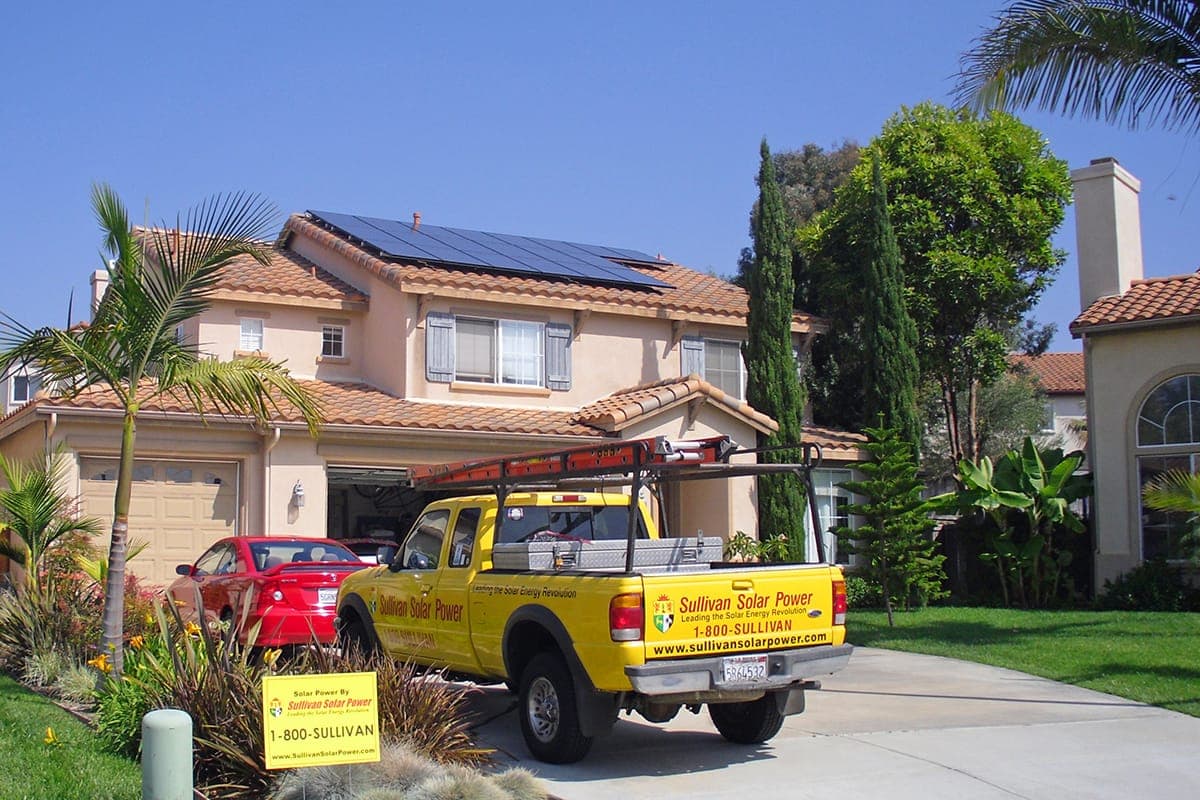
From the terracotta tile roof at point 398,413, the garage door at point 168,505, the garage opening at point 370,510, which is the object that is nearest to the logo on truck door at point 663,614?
the terracotta tile roof at point 398,413

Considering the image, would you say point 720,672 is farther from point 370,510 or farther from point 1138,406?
point 370,510

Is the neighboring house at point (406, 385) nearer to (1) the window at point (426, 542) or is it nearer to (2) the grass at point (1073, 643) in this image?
(2) the grass at point (1073, 643)

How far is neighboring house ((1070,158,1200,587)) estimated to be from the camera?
66.4 feet

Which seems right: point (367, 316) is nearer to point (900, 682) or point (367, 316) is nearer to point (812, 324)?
point (812, 324)

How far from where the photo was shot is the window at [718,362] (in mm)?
24625

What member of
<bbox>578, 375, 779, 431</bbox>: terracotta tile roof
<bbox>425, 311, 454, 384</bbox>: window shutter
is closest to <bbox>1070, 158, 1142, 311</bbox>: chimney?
<bbox>578, 375, 779, 431</bbox>: terracotta tile roof

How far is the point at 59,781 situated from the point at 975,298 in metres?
21.5

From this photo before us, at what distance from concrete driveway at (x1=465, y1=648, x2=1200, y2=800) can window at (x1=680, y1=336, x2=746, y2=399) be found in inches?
493

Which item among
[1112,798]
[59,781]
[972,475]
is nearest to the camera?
[59,781]

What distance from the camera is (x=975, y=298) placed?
83.4 ft

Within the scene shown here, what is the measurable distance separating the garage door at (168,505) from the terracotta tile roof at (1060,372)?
29285mm

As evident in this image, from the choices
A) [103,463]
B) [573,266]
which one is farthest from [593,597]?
[573,266]

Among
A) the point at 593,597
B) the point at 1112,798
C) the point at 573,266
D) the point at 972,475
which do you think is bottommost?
the point at 1112,798

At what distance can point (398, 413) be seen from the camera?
20031mm
